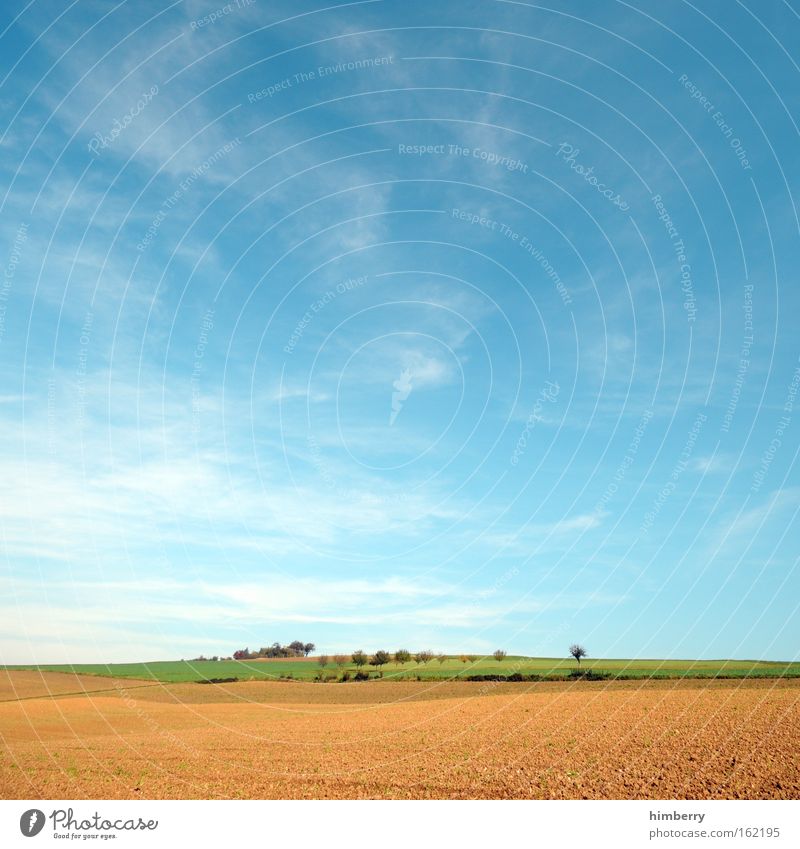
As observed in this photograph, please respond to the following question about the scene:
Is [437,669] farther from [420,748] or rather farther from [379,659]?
[420,748]

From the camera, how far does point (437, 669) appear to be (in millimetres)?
129750

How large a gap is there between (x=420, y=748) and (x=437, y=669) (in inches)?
3720

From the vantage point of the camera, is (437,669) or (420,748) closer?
(420,748)

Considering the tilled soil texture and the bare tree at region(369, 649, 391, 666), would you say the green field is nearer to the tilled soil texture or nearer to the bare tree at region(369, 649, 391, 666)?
the bare tree at region(369, 649, 391, 666)

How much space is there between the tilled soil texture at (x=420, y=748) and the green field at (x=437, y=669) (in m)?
38.4

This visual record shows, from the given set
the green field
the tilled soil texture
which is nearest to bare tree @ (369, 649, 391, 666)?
the green field

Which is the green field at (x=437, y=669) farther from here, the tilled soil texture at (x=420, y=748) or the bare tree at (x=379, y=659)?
the tilled soil texture at (x=420, y=748)

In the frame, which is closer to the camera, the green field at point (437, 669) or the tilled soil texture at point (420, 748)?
the tilled soil texture at point (420, 748)

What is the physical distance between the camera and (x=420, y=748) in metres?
39.7

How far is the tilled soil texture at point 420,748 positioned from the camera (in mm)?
29562

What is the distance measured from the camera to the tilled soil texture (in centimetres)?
2956

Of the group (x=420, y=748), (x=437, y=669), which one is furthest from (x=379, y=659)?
(x=420, y=748)

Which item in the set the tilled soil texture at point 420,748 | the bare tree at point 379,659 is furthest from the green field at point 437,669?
the tilled soil texture at point 420,748
